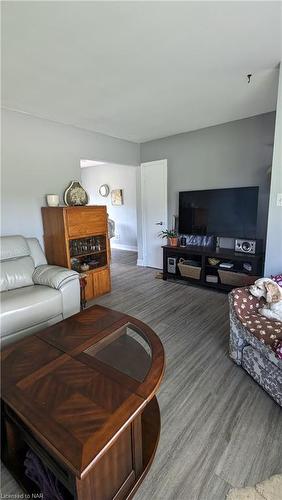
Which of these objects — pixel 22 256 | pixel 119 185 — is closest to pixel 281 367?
pixel 22 256

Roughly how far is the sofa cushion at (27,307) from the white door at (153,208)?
2634 mm

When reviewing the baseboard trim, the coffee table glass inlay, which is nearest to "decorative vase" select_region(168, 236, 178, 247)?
the coffee table glass inlay

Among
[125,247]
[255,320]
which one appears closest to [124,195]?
[125,247]

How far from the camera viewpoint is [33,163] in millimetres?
3068

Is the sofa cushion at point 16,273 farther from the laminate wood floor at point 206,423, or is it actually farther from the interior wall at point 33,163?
the laminate wood floor at point 206,423

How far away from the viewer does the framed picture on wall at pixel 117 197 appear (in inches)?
259

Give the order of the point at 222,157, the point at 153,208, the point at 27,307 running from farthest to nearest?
the point at 153,208, the point at 222,157, the point at 27,307

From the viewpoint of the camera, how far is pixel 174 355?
7.07ft

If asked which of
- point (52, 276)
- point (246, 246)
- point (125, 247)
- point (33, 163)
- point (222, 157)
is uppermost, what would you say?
point (222, 157)

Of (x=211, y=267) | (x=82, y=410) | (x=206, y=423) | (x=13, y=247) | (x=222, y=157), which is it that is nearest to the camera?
(x=82, y=410)

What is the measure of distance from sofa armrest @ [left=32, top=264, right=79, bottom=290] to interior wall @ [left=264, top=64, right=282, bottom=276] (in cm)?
200

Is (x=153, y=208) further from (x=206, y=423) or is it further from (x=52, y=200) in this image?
(x=206, y=423)

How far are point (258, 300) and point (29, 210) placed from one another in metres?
2.82

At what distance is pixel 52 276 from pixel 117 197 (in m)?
4.46
